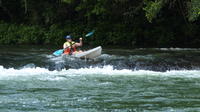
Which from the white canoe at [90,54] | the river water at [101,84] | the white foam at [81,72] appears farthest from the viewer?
the white canoe at [90,54]

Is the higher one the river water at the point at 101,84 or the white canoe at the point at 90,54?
the white canoe at the point at 90,54

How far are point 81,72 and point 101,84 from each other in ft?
9.07

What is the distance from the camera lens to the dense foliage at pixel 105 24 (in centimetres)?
2341

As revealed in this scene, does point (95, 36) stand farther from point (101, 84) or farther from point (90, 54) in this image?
point (101, 84)

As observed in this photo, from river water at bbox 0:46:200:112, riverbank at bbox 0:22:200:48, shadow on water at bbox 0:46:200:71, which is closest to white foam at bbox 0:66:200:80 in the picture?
river water at bbox 0:46:200:112

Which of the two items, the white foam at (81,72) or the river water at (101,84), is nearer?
the river water at (101,84)

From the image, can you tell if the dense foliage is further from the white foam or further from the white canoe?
the white foam

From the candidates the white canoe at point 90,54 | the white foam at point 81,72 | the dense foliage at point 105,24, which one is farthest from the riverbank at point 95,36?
the white foam at point 81,72

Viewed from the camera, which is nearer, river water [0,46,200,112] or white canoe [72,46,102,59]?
river water [0,46,200,112]

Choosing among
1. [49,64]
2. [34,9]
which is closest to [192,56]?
[49,64]

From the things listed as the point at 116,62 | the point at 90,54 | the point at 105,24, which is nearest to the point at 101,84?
the point at 116,62

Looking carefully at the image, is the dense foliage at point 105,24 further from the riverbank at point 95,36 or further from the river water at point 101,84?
Answer: the river water at point 101,84

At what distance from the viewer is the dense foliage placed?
23.4 metres

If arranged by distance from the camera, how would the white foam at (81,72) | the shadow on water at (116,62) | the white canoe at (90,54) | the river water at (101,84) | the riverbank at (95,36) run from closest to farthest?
the river water at (101,84), the white foam at (81,72), the shadow on water at (116,62), the white canoe at (90,54), the riverbank at (95,36)
